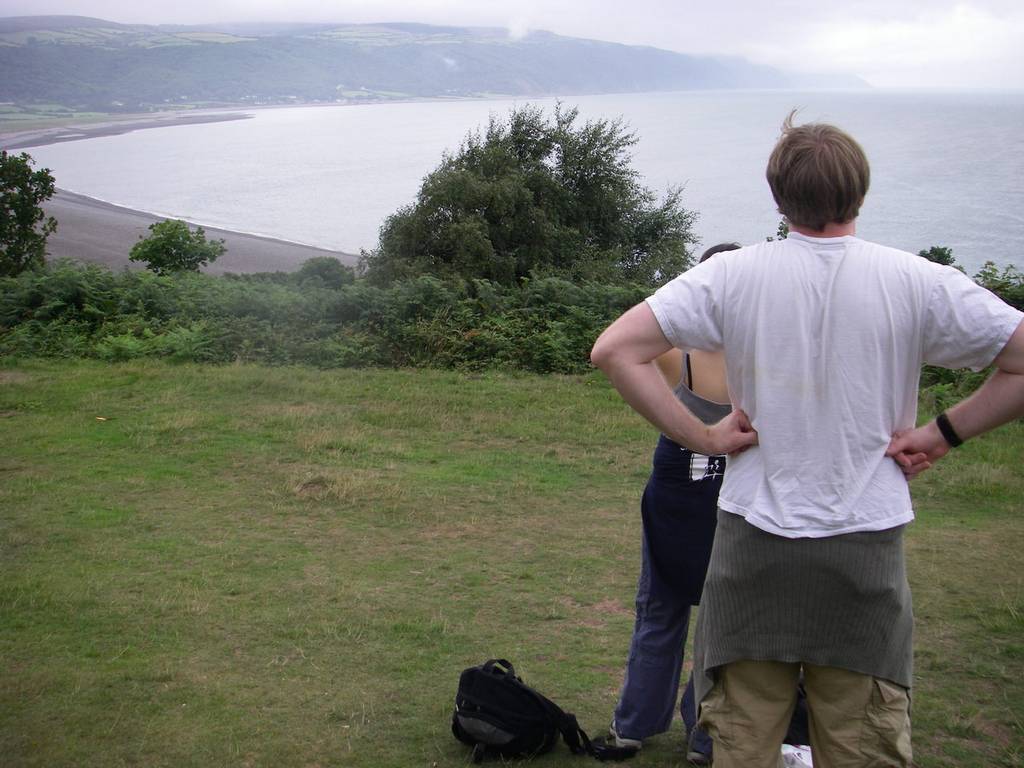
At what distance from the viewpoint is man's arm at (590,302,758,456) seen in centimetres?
234

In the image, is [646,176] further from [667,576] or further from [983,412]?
[983,412]

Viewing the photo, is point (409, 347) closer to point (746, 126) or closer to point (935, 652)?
point (935, 652)

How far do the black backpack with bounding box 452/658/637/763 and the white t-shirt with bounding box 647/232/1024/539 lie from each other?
178 centimetres

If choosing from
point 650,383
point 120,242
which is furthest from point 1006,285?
point 120,242

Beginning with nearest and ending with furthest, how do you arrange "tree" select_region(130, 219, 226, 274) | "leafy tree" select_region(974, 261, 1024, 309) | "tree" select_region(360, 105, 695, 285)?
"leafy tree" select_region(974, 261, 1024, 309)
"tree" select_region(130, 219, 226, 274)
"tree" select_region(360, 105, 695, 285)

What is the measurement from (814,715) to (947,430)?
0.75m

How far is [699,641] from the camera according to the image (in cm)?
250

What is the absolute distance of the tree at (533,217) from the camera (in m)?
30.2

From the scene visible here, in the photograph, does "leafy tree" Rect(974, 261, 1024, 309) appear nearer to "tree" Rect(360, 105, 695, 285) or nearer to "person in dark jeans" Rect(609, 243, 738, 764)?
"person in dark jeans" Rect(609, 243, 738, 764)

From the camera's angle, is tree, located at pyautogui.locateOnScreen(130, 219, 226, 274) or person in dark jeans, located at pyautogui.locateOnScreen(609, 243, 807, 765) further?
tree, located at pyautogui.locateOnScreen(130, 219, 226, 274)

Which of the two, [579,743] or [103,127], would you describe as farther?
[103,127]

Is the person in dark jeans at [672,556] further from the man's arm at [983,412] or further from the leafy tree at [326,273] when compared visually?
the leafy tree at [326,273]

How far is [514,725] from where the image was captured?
3.72 metres

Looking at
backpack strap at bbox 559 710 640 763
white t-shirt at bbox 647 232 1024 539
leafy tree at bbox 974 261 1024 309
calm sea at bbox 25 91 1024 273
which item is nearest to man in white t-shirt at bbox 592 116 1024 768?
white t-shirt at bbox 647 232 1024 539
